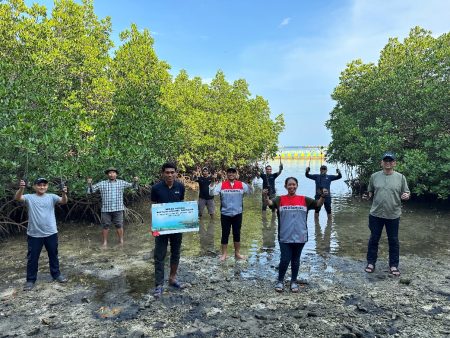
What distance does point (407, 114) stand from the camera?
16547 mm

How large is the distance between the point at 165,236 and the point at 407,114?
15098 millimetres

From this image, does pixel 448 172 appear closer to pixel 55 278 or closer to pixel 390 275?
pixel 390 275

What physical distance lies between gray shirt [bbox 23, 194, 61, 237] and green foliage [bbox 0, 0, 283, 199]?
8.03 ft

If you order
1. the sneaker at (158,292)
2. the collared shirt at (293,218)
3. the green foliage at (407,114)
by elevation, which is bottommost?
the sneaker at (158,292)

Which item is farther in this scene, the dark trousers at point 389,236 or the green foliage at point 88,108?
the green foliage at point 88,108

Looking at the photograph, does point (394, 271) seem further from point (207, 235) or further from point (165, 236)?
point (207, 235)

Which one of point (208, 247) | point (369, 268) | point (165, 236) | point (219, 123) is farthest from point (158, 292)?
point (219, 123)

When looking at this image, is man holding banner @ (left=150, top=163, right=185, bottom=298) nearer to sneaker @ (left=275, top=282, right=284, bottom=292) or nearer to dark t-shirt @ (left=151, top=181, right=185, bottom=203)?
dark t-shirt @ (left=151, top=181, right=185, bottom=203)

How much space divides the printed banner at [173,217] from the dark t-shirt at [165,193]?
13 centimetres

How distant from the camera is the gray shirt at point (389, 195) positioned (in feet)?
21.4

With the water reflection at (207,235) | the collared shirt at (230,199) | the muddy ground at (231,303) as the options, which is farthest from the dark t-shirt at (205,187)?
the muddy ground at (231,303)

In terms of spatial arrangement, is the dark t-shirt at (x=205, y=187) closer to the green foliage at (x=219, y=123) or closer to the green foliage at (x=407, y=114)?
the green foliage at (x=407, y=114)

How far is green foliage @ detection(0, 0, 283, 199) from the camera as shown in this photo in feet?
30.5

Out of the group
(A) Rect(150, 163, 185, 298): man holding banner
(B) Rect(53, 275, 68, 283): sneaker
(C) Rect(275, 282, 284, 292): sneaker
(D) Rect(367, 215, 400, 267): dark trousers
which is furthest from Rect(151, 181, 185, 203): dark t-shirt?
(D) Rect(367, 215, 400, 267): dark trousers
